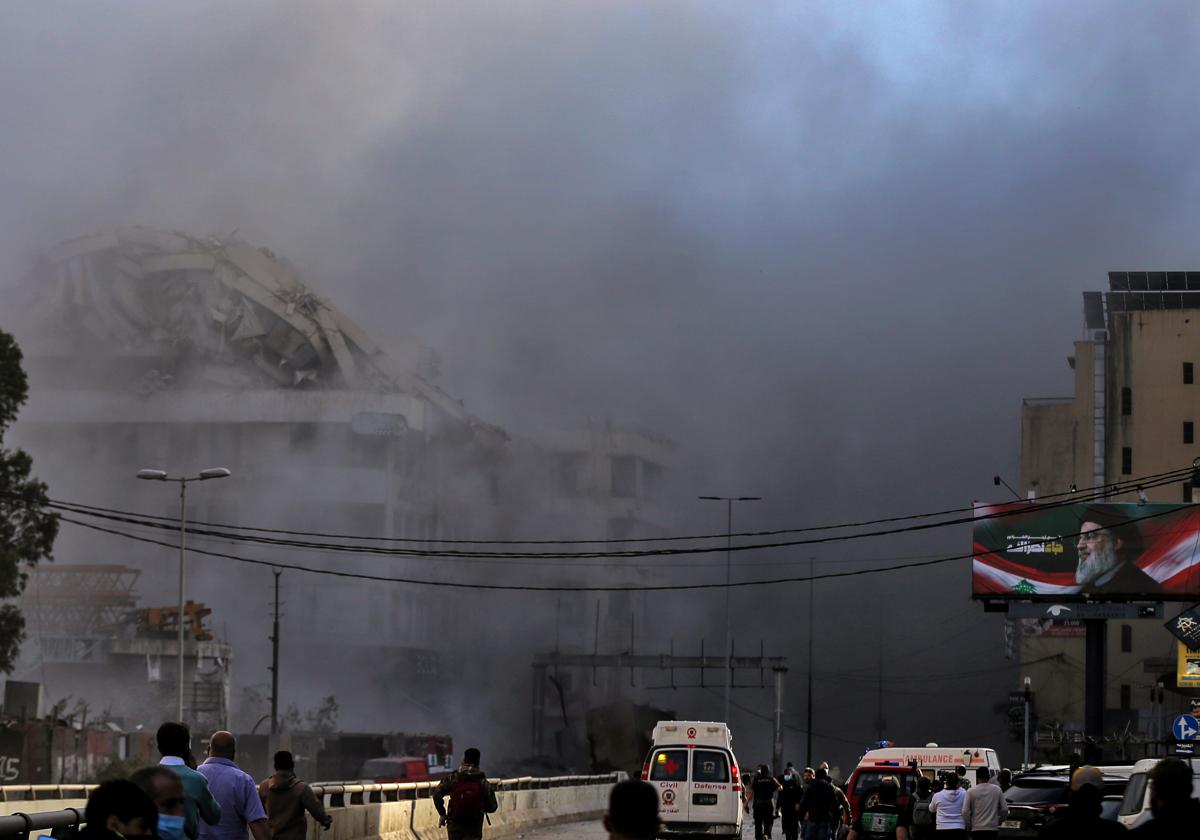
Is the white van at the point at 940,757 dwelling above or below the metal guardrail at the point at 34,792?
above

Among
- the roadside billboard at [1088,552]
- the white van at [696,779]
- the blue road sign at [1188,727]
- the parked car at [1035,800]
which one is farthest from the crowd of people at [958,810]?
the roadside billboard at [1088,552]

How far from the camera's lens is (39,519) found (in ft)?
208

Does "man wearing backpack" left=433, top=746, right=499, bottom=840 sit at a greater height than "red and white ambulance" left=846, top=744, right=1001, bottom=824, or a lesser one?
greater

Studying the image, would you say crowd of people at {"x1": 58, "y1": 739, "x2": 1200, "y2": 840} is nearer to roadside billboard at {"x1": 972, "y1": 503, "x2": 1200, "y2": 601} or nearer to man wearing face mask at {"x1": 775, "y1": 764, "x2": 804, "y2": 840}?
man wearing face mask at {"x1": 775, "y1": 764, "x2": 804, "y2": 840}

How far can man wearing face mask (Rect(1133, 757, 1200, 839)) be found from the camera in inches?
340

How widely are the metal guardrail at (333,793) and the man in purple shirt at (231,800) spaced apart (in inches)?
35.4

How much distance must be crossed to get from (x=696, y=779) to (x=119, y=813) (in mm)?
28072

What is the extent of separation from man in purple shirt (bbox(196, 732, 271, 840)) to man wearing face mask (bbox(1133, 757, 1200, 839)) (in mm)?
5947

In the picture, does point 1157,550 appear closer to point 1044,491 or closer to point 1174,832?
point 1044,491

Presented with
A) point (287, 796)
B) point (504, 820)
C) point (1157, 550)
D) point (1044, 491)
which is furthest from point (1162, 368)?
point (287, 796)

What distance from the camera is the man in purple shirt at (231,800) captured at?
11.7 meters

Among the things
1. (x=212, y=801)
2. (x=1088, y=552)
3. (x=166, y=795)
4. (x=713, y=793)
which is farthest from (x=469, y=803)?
(x=1088, y=552)

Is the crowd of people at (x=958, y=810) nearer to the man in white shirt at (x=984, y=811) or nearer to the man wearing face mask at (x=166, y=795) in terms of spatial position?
the man in white shirt at (x=984, y=811)

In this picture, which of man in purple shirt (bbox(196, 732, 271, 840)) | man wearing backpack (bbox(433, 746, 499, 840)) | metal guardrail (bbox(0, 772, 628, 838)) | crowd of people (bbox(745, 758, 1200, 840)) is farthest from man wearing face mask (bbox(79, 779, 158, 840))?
man wearing backpack (bbox(433, 746, 499, 840))
